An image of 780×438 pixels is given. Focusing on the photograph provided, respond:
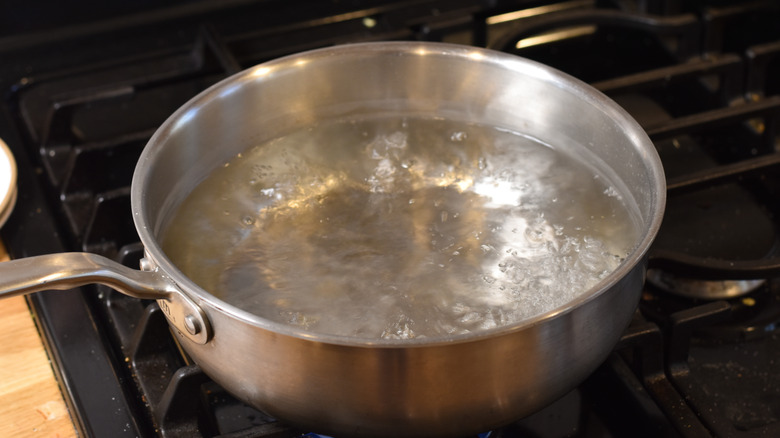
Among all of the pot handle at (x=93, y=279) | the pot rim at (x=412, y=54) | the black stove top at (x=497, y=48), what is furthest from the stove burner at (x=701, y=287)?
the pot handle at (x=93, y=279)

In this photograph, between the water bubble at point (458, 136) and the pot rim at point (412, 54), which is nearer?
the pot rim at point (412, 54)

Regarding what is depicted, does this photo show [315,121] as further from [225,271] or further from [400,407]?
[400,407]

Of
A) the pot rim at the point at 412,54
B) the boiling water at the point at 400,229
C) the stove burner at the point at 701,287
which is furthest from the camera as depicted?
the stove burner at the point at 701,287

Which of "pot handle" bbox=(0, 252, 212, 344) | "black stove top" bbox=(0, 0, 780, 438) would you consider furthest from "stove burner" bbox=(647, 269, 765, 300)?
"pot handle" bbox=(0, 252, 212, 344)

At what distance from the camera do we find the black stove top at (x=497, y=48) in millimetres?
604

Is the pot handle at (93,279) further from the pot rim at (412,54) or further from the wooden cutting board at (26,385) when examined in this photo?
the wooden cutting board at (26,385)

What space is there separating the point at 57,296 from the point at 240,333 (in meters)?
0.26

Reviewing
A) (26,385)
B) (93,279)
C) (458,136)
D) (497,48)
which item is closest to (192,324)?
(93,279)

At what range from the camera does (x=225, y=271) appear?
61 cm

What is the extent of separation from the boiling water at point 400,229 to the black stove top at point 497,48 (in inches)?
2.3

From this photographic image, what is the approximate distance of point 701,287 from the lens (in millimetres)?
697

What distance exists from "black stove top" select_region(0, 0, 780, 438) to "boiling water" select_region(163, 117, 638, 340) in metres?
0.06

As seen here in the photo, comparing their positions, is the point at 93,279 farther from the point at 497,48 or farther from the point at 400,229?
the point at 497,48

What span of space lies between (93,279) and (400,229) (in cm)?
23
